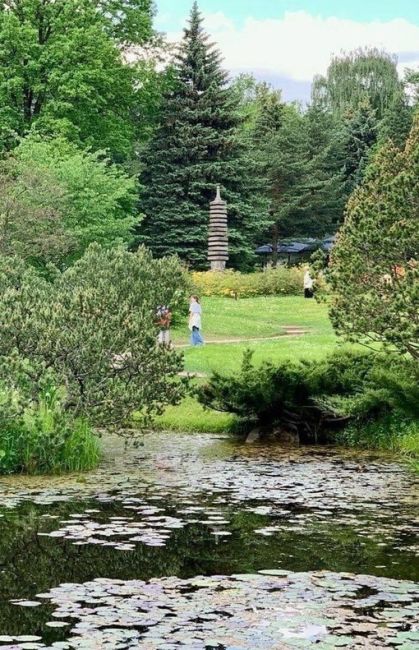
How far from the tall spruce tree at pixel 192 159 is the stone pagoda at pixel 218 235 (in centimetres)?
212

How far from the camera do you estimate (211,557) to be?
26.0 feet

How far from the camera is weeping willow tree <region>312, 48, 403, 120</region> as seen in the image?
204 feet

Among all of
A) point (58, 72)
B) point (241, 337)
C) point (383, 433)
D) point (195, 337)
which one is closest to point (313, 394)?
point (383, 433)

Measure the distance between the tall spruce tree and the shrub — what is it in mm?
3920

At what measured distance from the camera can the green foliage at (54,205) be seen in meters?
26.5

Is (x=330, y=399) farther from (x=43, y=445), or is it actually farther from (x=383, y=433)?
(x=43, y=445)

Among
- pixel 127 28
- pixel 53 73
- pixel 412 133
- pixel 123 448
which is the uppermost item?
pixel 127 28

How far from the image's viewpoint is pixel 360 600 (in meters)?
6.63

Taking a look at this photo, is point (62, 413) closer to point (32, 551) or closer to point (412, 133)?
point (32, 551)

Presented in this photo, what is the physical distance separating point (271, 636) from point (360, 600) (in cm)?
95

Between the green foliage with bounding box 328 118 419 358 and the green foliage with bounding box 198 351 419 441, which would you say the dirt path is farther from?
the green foliage with bounding box 328 118 419 358

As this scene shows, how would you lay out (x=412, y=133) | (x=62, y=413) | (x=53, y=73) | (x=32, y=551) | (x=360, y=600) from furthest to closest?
(x=53, y=73), (x=412, y=133), (x=62, y=413), (x=32, y=551), (x=360, y=600)

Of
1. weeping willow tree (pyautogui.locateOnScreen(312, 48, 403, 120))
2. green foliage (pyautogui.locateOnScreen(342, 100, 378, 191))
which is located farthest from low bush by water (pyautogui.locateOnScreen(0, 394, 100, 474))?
weeping willow tree (pyautogui.locateOnScreen(312, 48, 403, 120))

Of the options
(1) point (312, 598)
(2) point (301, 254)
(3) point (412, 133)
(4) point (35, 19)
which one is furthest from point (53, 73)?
(1) point (312, 598)
